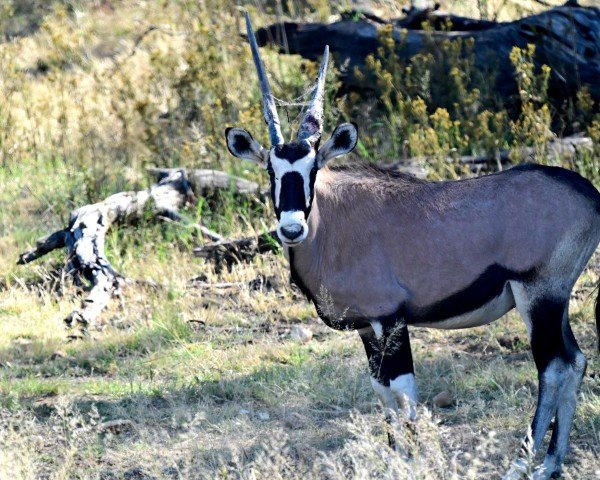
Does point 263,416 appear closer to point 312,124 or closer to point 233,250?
point 312,124

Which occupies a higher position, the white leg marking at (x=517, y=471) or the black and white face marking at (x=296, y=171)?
the black and white face marking at (x=296, y=171)

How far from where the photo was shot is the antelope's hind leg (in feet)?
19.5

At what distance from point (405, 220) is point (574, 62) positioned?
236 inches

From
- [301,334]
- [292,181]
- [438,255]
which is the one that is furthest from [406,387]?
[301,334]

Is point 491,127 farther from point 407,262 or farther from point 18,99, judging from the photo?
point 18,99

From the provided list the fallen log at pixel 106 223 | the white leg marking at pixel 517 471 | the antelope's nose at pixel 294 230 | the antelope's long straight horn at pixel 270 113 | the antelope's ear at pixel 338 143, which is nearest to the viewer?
the white leg marking at pixel 517 471

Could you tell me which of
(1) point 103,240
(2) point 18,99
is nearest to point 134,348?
(1) point 103,240

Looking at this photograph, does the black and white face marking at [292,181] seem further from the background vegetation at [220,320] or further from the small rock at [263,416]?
the small rock at [263,416]

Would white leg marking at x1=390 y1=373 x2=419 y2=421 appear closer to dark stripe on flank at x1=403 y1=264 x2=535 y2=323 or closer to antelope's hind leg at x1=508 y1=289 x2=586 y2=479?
dark stripe on flank at x1=403 y1=264 x2=535 y2=323

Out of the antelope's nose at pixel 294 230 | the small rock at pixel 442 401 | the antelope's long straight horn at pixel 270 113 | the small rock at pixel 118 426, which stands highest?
the antelope's long straight horn at pixel 270 113

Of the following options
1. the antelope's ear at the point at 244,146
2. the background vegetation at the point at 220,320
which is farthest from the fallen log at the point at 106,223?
the antelope's ear at the point at 244,146

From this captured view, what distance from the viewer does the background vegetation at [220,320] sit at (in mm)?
6438

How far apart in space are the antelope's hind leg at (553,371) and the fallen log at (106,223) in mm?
4305

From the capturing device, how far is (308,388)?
287 inches
